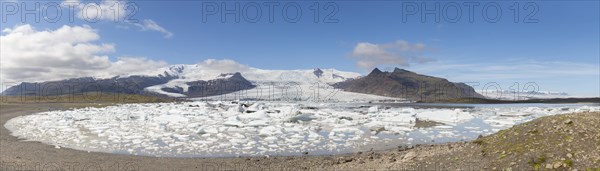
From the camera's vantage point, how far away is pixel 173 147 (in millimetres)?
19016

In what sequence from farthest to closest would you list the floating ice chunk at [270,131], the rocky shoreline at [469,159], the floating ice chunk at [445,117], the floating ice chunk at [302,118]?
1. the floating ice chunk at [445,117]
2. the floating ice chunk at [302,118]
3. the floating ice chunk at [270,131]
4. the rocky shoreline at [469,159]

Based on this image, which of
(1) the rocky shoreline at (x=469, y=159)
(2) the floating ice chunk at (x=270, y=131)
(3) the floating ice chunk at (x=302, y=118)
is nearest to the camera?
(1) the rocky shoreline at (x=469, y=159)

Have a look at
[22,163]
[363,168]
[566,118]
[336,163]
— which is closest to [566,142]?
[566,118]

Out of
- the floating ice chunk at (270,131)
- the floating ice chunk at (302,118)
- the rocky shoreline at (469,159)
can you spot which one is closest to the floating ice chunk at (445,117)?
the floating ice chunk at (302,118)

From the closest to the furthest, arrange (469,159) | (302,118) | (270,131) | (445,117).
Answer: (469,159) → (270,131) → (302,118) → (445,117)

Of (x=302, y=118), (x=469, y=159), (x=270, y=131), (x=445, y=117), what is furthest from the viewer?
(x=445, y=117)

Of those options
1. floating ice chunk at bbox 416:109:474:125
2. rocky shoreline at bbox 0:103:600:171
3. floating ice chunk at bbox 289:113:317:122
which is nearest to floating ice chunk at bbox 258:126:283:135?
rocky shoreline at bbox 0:103:600:171

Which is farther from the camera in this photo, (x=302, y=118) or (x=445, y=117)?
(x=445, y=117)

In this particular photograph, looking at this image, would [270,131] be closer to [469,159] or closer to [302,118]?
[302,118]

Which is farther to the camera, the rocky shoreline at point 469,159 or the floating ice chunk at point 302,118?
the floating ice chunk at point 302,118

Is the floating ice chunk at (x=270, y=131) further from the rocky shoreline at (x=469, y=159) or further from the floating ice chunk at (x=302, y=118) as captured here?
the floating ice chunk at (x=302, y=118)

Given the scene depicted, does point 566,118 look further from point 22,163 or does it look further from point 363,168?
point 22,163

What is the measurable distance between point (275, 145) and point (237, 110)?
31905 mm

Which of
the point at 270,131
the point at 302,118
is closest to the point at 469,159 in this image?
the point at 270,131
